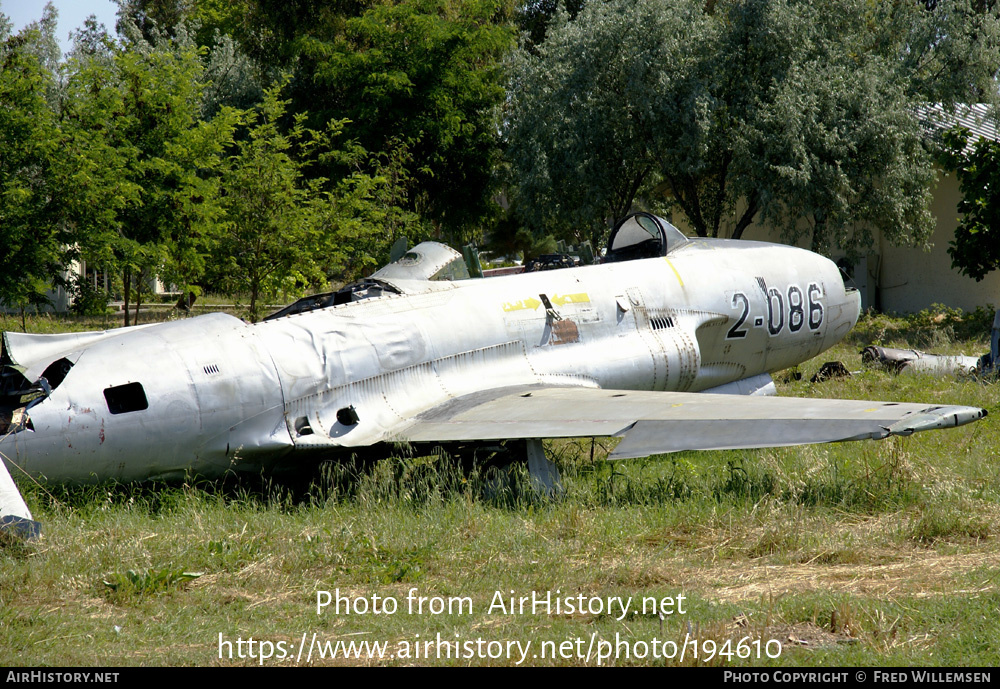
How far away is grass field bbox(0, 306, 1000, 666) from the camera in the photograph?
4.88 meters

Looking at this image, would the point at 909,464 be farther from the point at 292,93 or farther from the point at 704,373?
the point at 292,93

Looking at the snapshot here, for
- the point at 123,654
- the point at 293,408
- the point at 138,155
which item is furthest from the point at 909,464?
the point at 138,155

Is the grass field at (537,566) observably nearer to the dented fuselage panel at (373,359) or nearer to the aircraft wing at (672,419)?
the dented fuselage panel at (373,359)

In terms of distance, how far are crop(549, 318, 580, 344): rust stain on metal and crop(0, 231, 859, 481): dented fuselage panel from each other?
2 cm

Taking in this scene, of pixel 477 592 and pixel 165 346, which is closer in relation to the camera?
pixel 477 592

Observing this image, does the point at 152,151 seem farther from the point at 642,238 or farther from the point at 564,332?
the point at 564,332

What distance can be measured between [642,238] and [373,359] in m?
5.38

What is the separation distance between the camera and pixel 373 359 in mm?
8297

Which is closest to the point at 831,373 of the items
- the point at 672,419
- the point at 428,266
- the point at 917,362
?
the point at 917,362

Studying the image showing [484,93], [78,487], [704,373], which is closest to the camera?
[78,487]

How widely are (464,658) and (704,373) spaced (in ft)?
23.9

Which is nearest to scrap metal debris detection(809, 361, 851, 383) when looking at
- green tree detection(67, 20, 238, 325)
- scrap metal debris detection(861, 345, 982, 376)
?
scrap metal debris detection(861, 345, 982, 376)

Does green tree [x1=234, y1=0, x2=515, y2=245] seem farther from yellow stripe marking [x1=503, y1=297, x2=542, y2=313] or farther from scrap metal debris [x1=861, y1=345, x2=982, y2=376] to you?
yellow stripe marking [x1=503, y1=297, x2=542, y2=313]

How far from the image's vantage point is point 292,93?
30.5 metres
